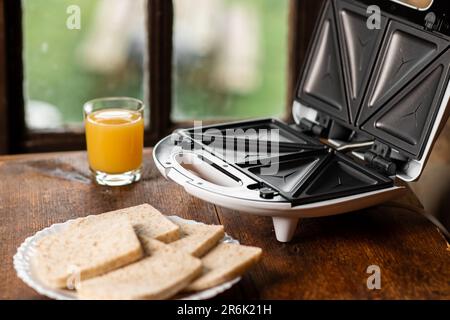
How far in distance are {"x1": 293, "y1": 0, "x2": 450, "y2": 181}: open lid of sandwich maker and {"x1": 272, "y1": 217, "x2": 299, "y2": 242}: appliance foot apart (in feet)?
0.97

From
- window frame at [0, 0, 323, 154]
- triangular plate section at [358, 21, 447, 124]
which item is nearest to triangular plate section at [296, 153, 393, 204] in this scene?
triangular plate section at [358, 21, 447, 124]

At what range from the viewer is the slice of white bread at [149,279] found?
4.16 feet

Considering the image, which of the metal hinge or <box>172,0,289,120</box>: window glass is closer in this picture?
the metal hinge

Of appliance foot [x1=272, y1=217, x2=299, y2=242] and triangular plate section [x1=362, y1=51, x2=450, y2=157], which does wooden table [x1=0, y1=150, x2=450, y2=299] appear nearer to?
appliance foot [x1=272, y1=217, x2=299, y2=242]

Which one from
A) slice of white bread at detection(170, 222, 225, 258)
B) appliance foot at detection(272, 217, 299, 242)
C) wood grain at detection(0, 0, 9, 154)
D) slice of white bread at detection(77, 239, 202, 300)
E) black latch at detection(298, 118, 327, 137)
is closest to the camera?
slice of white bread at detection(77, 239, 202, 300)

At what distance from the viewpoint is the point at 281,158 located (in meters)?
1.72

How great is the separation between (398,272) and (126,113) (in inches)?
30.7

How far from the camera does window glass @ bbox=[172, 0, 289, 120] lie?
253 centimetres

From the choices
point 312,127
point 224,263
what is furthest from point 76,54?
point 224,263

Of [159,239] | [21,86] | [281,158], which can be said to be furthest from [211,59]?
[159,239]

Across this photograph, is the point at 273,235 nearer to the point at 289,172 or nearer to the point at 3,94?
the point at 289,172

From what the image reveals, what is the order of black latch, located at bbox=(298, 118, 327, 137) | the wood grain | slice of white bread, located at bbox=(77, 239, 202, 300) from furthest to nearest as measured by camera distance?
the wood grain
black latch, located at bbox=(298, 118, 327, 137)
slice of white bread, located at bbox=(77, 239, 202, 300)

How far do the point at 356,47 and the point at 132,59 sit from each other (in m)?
0.91
